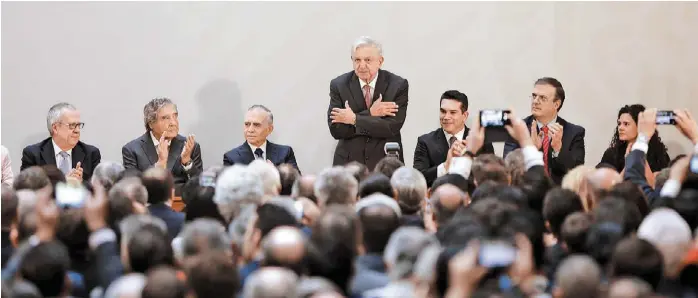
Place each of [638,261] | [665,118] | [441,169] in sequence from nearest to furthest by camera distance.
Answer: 1. [638,261]
2. [665,118]
3. [441,169]

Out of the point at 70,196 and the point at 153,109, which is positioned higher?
the point at 153,109

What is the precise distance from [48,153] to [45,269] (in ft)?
10.5

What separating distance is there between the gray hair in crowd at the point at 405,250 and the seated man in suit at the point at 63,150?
3301 millimetres

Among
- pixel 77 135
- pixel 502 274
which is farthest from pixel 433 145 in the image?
pixel 502 274

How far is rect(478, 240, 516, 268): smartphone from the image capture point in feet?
10.8

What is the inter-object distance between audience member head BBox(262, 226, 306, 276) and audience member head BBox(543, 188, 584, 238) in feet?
3.43

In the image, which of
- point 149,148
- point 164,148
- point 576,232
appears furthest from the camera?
point 149,148

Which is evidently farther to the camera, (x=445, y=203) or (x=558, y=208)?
(x=445, y=203)

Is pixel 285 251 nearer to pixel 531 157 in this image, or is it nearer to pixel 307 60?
pixel 531 157

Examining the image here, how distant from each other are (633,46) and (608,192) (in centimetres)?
376

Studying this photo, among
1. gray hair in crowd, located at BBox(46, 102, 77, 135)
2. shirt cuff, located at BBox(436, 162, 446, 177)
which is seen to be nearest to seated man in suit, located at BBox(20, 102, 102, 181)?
gray hair in crowd, located at BBox(46, 102, 77, 135)

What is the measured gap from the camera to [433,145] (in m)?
6.47

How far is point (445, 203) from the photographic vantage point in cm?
437

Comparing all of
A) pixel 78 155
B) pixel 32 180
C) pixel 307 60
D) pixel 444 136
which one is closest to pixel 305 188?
pixel 32 180
